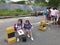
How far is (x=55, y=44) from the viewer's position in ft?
36.6

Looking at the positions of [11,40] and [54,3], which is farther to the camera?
[54,3]

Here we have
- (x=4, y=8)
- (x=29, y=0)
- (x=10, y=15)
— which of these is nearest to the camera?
(x=10, y=15)

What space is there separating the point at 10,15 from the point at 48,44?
2402cm

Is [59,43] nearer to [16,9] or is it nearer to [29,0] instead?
[16,9]

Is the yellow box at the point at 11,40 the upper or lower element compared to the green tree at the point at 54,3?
lower

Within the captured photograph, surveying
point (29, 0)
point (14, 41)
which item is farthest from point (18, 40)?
point (29, 0)

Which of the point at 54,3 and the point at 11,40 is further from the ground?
the point at 54,3

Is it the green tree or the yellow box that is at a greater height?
the green tree

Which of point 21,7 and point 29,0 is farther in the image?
point 29,0

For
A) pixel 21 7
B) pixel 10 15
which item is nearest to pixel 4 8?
pixel 21 7

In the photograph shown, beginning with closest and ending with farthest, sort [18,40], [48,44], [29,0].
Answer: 1. [48,44]
2. [18,40]
3. [29,0]

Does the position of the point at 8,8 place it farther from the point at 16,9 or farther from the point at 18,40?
the point at 18,40

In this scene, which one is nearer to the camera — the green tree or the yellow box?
the yellow box

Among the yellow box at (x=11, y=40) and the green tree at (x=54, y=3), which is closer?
the yellow box at (x=11, y=40)
